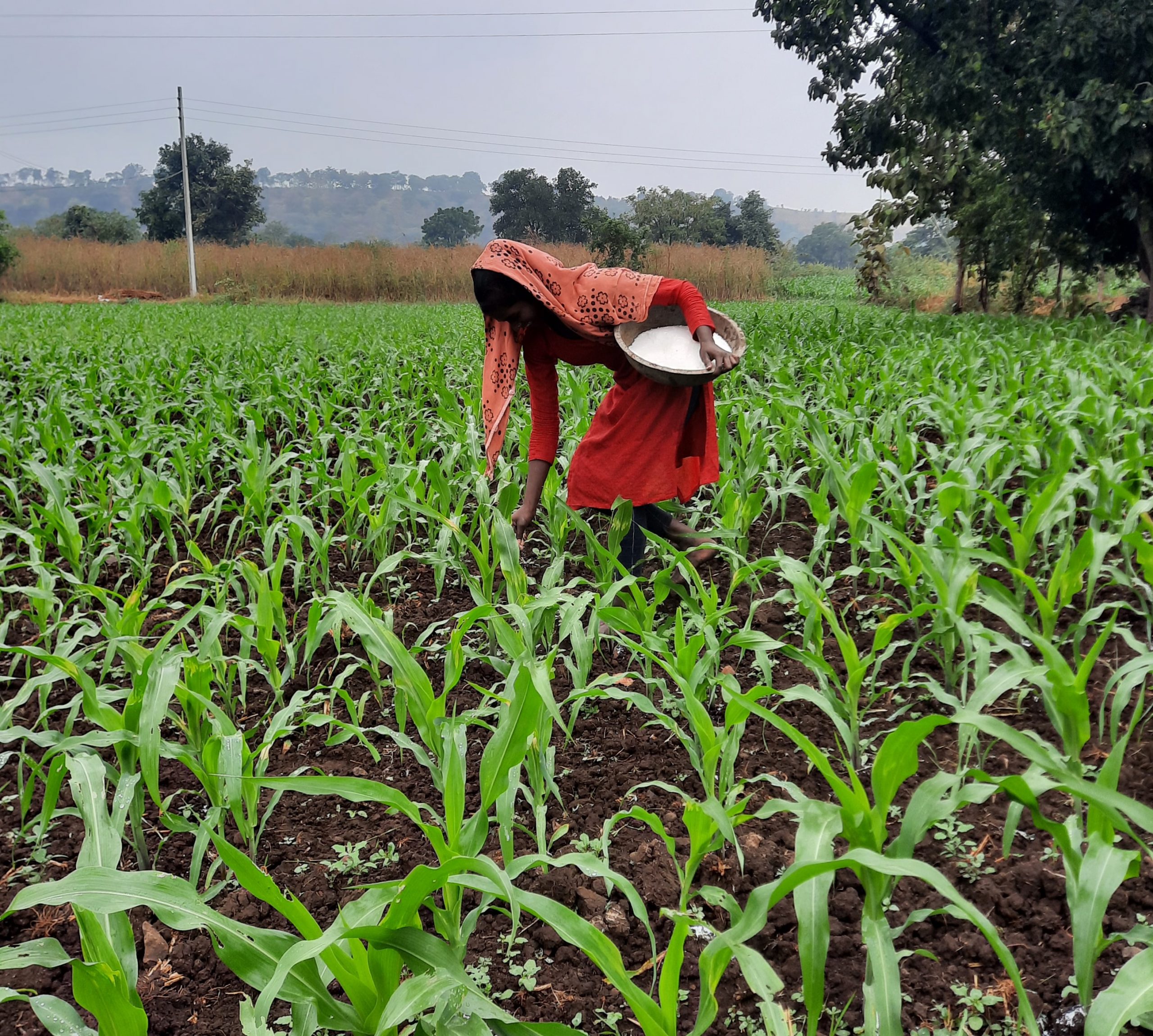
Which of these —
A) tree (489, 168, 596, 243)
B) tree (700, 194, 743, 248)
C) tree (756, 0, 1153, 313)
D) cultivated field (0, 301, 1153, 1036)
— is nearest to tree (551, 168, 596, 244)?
tree (489, 168, 596, 243)

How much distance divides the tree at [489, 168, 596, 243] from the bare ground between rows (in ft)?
147

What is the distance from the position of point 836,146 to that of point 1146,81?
13.5 feet

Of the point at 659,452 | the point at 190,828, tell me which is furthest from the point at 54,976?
the point at 659,452

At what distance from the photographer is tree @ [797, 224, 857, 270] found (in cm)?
9850

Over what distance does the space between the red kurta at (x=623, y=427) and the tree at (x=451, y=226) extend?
6226 centimetres

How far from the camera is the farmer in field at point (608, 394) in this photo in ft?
8.98

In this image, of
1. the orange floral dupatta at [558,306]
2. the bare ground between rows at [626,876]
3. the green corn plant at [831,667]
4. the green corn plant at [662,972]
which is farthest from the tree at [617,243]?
the green corn plant at [662,972]

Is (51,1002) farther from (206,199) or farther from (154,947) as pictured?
(206,199)

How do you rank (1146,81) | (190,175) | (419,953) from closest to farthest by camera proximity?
(419,953), (1146,81), (190,175)

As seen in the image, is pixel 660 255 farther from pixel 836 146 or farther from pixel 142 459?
pixel 142 459

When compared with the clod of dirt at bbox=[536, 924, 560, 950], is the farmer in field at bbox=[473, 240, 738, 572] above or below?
above

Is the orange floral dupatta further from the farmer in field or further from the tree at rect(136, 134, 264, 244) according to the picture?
the tree at rect(136, 134, 264, 244)

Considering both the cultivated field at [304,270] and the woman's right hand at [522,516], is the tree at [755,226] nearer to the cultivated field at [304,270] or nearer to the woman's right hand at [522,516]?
the cultivated field at [304,270]

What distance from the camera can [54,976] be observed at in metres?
1.60
